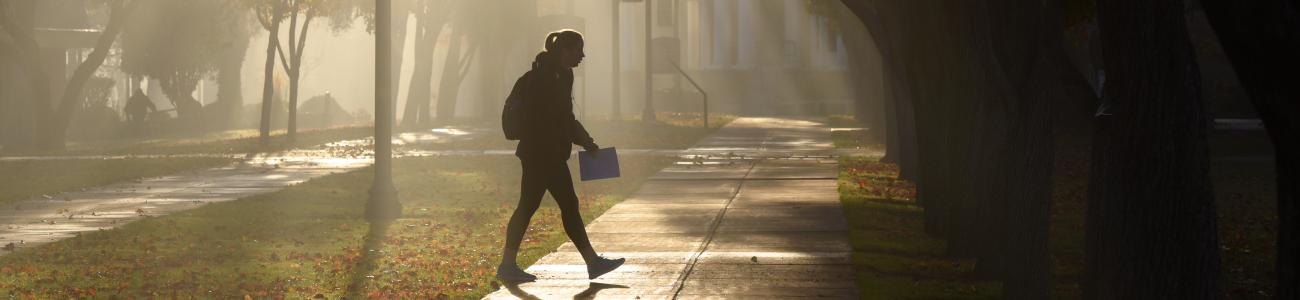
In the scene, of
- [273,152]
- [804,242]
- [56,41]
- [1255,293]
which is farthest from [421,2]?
[1255,293]

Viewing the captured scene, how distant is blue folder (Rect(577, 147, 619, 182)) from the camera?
11070 millimetres

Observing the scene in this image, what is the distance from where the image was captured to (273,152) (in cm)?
3098

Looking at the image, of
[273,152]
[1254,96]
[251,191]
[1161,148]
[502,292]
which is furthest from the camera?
[273,152]

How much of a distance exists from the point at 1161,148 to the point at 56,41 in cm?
4104

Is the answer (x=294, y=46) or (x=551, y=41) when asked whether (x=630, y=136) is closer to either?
(x=294, y=46)

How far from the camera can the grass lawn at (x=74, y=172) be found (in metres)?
21.3

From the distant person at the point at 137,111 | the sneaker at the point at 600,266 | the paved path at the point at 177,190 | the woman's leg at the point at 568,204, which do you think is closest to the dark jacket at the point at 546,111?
the woman's leg at the point at 568,204

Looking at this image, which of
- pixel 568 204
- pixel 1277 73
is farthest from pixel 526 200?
pixel 1277 73

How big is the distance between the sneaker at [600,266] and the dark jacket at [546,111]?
653 mm

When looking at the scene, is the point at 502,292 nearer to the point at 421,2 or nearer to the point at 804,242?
the point at 804,242

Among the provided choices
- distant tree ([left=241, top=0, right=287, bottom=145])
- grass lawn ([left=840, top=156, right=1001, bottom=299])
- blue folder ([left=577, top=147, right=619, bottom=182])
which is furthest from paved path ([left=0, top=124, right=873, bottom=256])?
grass lawn ([left=840, top=156, right=1001, bottom=299])

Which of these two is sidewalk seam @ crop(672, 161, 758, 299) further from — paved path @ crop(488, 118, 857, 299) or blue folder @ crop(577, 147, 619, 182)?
blue folder @ crop(577, 147, 619, 182)

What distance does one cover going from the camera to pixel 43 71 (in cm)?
3400

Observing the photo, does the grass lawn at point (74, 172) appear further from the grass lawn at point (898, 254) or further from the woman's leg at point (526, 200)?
the woman's leg at point (526, 200)
